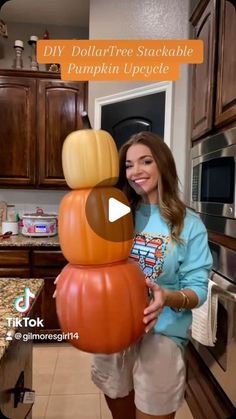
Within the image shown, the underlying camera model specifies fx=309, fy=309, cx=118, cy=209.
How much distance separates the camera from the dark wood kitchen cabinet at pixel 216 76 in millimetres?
706

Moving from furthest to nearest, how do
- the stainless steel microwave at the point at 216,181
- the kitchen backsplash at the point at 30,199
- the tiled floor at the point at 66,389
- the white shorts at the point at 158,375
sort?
the kitchen backsplash at the point at 30,199 < the tiled floor at the point at 66,389 < the stainless steel microwave at the point at 216,181 < the white shorts at the point at 158,375

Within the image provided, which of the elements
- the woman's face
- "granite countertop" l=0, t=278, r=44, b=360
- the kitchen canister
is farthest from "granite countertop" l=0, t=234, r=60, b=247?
the woman's face

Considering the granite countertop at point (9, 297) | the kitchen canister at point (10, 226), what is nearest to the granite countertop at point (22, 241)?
the kitchen canister at point (10, 226)

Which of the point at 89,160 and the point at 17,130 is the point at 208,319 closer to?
the point at 89,160

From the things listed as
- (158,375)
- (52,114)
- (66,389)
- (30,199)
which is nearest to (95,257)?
(158,375)

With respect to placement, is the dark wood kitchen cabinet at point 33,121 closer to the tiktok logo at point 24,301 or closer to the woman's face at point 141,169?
the tiktok logo at point 24,301

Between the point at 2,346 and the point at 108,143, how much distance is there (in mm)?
340

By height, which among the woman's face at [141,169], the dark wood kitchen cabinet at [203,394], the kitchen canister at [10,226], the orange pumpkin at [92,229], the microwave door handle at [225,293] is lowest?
the dark wood kitchen cabinet at [203,394]

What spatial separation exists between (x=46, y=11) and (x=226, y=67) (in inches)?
17.2

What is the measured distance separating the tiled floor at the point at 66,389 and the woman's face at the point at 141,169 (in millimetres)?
721

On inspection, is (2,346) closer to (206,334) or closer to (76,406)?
(206,334)

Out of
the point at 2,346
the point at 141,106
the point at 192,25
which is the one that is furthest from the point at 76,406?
the point at 192,25

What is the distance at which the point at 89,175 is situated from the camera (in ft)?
1.03

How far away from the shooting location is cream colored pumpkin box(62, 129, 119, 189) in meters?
0.31
